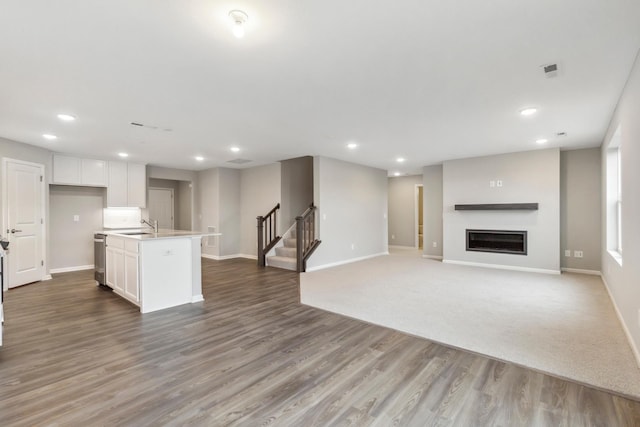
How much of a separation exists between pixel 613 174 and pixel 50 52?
7.06 m

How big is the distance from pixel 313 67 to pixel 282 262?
4.92 m

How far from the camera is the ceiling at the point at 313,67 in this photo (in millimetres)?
1903

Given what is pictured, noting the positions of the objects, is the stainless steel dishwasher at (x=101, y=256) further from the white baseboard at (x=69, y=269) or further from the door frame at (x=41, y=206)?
the white baseboard at (x=69, y=269)

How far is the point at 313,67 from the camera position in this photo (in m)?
2.61

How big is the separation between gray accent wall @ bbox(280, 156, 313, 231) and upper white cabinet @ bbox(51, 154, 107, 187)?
13.2 feet

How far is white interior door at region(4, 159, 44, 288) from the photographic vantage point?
5016 mm

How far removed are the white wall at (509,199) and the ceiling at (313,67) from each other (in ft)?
4.72

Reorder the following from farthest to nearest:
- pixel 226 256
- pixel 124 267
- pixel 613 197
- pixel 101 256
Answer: pixel 226 256 < pixel 101 256 < pixel 613 197 < pixel 124 267

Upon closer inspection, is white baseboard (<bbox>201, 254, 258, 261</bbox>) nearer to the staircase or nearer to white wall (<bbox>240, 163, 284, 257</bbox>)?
white wall (<bbox>240, 163, 284, 257</bbox>)

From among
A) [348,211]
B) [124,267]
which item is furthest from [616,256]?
[124,267]

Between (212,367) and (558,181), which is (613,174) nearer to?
Answer: (558,181)

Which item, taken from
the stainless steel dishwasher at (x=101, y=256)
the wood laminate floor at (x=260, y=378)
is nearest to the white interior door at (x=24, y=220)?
the stainless steel dishwasher at (x=101, y=256)

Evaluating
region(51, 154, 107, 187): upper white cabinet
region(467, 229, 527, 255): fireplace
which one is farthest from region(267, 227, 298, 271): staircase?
region(51, 154, 107, 187): upper white cabinet

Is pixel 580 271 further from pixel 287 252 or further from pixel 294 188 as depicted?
pixel 294 188
